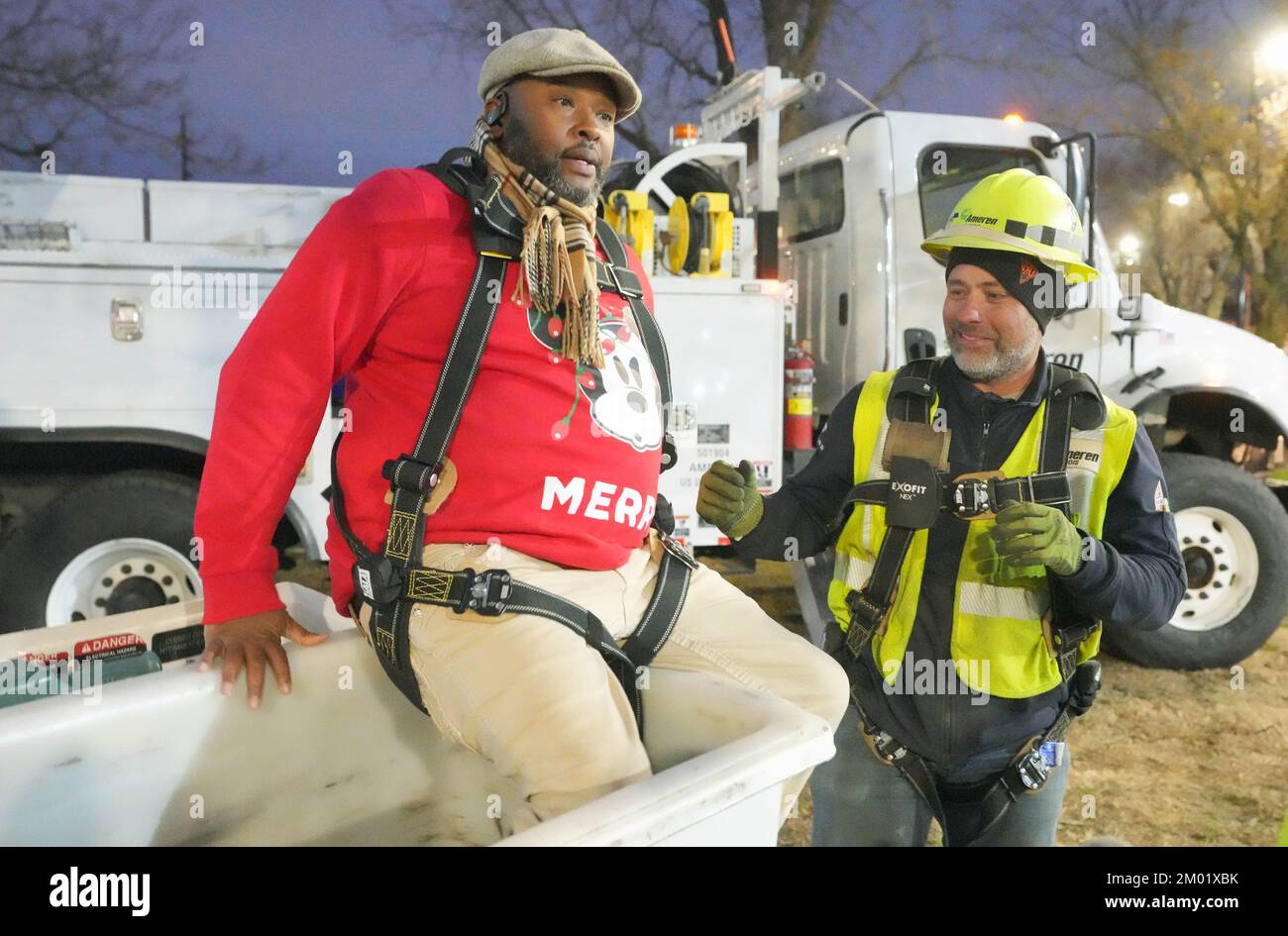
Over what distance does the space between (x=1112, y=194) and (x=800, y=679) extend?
756 inches

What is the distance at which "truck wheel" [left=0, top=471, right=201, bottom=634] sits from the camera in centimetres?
379

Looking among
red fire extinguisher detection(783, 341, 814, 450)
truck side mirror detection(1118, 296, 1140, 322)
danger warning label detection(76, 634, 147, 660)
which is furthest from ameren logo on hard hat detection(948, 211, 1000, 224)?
truck side mirror detection(1118, 296, 1140, 322)

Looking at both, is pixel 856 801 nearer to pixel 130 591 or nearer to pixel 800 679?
pixel 800 679

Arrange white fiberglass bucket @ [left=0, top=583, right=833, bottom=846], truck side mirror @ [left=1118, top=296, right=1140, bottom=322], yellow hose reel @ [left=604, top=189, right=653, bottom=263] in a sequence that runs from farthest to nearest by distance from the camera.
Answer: truck side mirror @ [left=1118, top=296, right=1140, bottom=322]
yellow hose reel @ [left=604, top=189, right=653, bottom=263]
white fiberglass bucket @ [left=0, top=583, right=833, bottom=846]

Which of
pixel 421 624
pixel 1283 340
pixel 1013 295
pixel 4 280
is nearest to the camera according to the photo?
pixel 421 624

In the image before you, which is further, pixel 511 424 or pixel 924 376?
pixel 924 376

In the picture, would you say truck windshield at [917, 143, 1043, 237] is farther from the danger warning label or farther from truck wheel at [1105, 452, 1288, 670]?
the danger warning label

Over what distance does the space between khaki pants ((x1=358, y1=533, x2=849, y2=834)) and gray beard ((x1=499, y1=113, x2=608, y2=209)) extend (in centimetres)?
71

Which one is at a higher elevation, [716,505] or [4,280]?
[4,280]

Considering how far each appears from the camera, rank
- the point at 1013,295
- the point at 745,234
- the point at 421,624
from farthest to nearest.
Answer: the point at 745,234, the point at 1013,295, the point at 421,624

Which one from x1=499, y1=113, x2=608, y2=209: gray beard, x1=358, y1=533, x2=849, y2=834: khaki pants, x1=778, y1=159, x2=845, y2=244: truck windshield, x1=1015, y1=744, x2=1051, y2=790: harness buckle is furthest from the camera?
x1=778, y1=159, x2=845, y2=244: truck windshield

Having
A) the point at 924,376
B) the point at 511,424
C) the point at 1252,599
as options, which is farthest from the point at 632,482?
the point at 1252,599

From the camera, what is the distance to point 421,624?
5.47 feet
